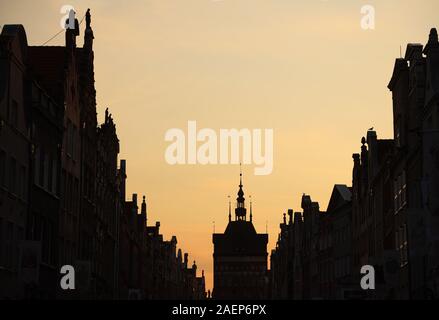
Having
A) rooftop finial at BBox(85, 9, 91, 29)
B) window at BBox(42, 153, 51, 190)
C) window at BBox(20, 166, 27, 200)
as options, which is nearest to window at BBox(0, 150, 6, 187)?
Result: window at BBox(20, 166, 27, 200)

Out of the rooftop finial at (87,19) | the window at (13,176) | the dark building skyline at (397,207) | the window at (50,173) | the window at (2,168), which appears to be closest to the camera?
the window at (2,168)

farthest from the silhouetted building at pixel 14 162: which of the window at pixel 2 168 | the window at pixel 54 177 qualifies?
the window at pixel 54 177

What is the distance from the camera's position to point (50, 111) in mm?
56469

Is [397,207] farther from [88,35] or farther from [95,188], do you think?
[88,35]

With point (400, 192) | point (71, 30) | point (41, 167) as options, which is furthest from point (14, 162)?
point (400, 192)

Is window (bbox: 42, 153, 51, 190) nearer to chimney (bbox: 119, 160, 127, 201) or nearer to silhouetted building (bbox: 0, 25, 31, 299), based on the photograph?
silhouetted building (bbox: 0, 25, 31, 299)

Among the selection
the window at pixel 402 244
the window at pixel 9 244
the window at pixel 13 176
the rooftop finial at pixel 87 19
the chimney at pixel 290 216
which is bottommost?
the window at pixel 9 244

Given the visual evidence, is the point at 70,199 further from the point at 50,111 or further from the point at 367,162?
the point at 367,162

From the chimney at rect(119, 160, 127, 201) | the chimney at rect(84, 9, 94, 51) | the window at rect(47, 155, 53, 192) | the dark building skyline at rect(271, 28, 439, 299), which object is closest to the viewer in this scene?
the dark building skyline at rect(271, 28, 439, 299)

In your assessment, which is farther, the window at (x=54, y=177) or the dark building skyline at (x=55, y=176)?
the window at (x=54, y=177)

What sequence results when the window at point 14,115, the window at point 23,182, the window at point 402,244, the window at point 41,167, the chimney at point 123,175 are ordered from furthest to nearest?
1. the chimney at point 123,175
2. the window at point 402,244
3. the window at point 41,167
4. the window at point 23,182
5. the window at point 14,115

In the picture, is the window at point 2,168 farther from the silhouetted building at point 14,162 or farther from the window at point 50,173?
the window at point 50,173
